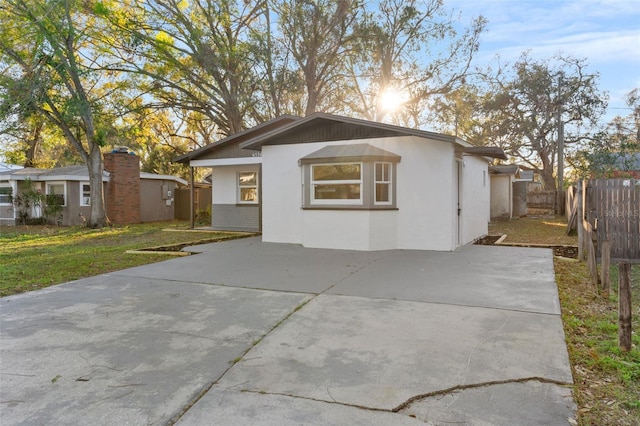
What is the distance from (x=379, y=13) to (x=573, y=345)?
21.9 m

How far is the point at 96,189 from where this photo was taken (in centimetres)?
1820

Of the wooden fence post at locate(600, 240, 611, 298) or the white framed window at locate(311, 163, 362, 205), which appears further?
the white framed window at locate(311, 163, 362, 205)

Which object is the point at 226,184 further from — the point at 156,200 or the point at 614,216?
the point at 614,216

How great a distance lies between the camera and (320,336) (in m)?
4.20

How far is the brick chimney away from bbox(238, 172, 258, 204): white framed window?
28.0 ft

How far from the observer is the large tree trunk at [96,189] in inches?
711

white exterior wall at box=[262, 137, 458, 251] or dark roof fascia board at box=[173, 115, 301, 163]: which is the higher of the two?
dark roof fascia board at box=[173, 115, 301, 163]

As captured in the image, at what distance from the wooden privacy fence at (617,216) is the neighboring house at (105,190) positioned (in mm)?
20160

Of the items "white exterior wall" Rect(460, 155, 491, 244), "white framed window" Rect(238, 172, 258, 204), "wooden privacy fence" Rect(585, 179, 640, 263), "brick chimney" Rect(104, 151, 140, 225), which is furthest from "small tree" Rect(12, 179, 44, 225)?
"wooden privacy fence" Rect(585, 179, 640, 263)

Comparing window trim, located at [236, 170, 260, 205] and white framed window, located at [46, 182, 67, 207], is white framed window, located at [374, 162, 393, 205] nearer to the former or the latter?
window trim, located at [236, 170, 260, 205]

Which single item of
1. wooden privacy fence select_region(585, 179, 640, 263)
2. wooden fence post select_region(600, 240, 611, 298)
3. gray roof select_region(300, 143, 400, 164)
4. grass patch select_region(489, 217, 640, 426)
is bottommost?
grass patch select_region(489, 217, 640, 426)

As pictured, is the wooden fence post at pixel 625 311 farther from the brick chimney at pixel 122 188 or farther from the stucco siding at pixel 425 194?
the brick chimney at pixel 122 188

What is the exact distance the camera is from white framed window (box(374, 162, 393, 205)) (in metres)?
10.3

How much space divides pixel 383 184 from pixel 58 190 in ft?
57.4
